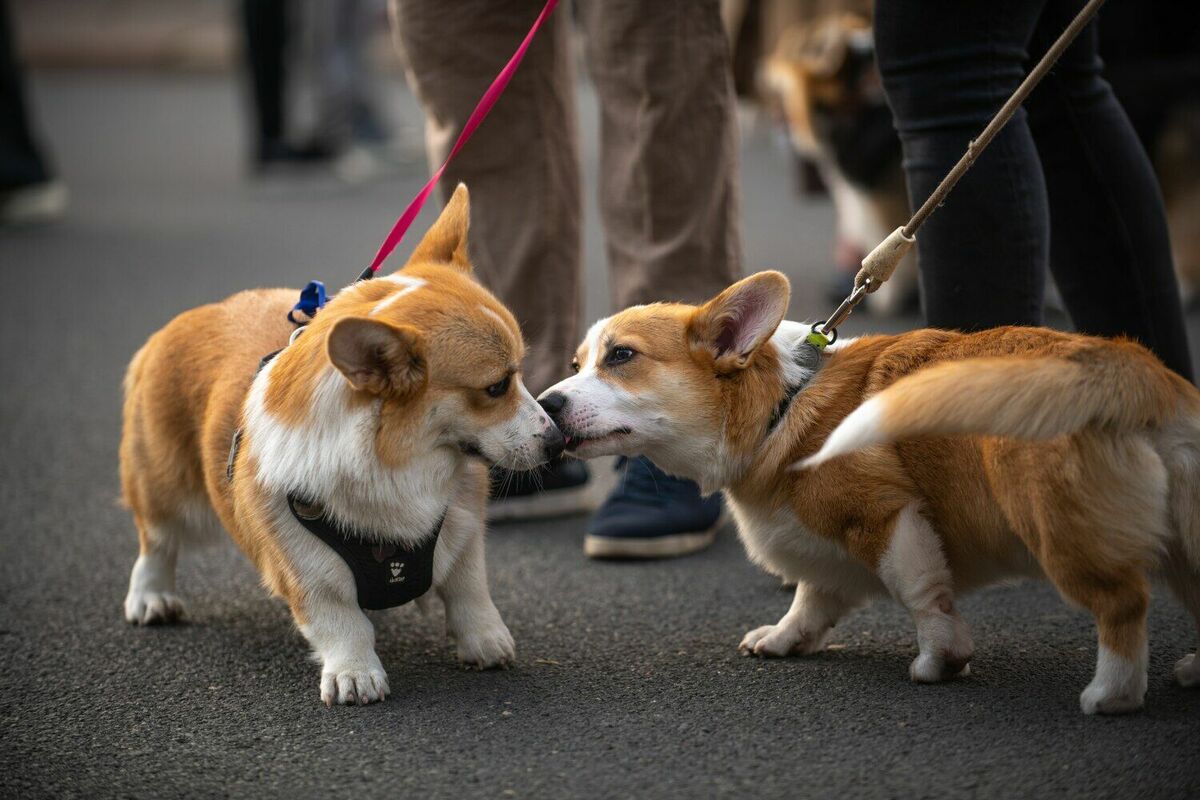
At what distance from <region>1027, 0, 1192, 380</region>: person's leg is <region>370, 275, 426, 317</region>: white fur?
4.06 ft

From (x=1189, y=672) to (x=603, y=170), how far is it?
160 cm

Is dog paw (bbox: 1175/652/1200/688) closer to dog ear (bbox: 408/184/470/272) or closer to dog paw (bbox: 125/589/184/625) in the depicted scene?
dog ear (bbox: 408/184/470/272)

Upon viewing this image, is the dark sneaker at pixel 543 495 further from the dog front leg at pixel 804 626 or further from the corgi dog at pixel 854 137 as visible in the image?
the corgi dog at pixel 854 137

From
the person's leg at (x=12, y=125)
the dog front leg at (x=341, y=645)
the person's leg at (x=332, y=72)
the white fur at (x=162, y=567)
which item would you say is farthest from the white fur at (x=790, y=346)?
the person's leg at (x=332, y=72)

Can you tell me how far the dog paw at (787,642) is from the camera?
7.53 ft

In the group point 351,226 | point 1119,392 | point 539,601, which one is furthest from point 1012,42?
point 351,226

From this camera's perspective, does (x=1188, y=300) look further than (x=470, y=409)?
Yes

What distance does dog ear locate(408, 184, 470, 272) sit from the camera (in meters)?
2.38

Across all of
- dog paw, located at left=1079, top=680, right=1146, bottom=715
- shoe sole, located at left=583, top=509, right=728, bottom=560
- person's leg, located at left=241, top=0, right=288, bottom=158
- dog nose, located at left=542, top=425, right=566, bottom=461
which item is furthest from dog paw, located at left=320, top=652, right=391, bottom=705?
person's leg, located at left=241, top=0, right=288, bottom=158

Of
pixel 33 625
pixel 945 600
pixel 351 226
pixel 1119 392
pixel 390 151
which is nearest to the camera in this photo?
pixel 1119 392

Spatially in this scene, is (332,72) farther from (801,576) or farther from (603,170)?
(801,576)

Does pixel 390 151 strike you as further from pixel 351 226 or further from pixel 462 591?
pixel 462 591

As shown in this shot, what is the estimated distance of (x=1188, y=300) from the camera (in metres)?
4.76

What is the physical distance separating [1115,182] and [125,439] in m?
1.90
